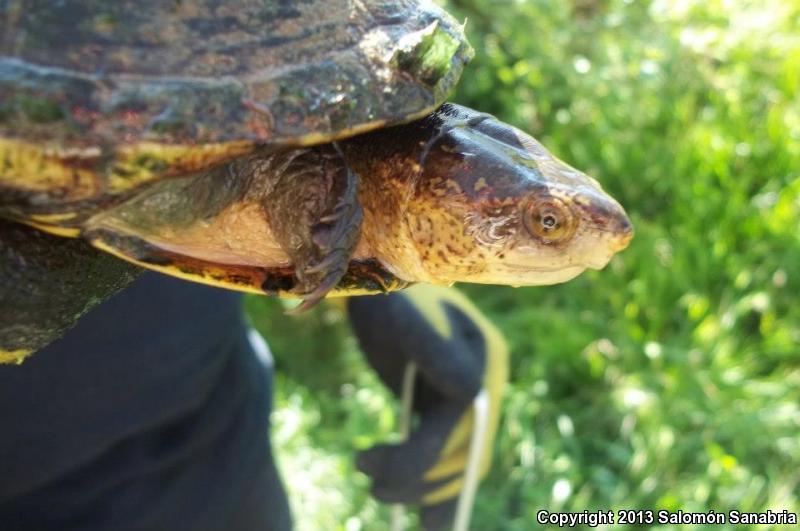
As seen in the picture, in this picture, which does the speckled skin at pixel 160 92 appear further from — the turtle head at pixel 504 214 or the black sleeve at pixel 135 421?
the black sleeve at pixel 135 421

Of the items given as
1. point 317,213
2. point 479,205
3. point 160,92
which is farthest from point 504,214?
point 160,92

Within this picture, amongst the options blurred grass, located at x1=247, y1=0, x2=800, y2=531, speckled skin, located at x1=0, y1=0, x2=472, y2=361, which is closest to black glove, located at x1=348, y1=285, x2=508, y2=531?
blurred grass, located at x1=247, y1=0, x2=800, y2=531

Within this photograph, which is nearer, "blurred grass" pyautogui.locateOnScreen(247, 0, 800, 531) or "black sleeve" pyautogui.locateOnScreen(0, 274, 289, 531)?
"black sleeve" pyautogui.locateOnScreen(0, 274, 289, 531)

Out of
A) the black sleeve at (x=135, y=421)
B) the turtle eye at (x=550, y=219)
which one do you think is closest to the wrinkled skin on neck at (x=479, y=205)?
the turtle eye at (x=550, y=219)

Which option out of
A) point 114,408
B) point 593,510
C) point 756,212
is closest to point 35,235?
point 114,408

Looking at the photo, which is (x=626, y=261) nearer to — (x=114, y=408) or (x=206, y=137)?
(x=114, y=408)

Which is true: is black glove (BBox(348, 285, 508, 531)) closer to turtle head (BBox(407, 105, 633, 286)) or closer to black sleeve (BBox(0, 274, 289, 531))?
black sleeve (BBox(0, 274, 289, 531))
